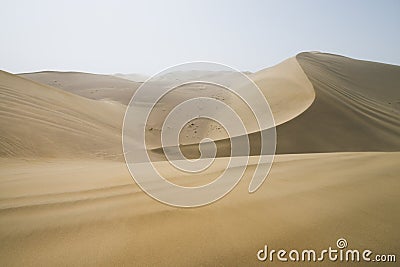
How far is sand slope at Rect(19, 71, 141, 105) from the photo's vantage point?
81.3 ft

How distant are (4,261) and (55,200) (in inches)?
32.6

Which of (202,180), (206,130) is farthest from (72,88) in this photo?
(202,180)

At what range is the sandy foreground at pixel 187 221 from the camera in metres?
1.49

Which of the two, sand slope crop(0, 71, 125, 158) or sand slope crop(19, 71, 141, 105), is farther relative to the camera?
sand slope crop(19, 71, 141, 105)

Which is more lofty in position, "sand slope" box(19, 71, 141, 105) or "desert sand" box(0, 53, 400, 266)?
"sand slope" box(19, 71, 141, 105)
